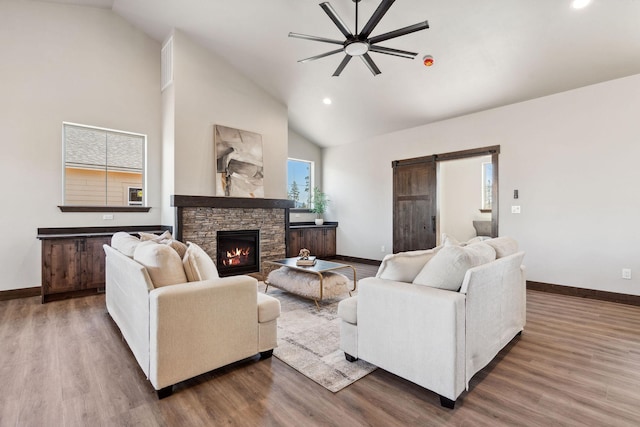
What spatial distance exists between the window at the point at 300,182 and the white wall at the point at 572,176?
342cm

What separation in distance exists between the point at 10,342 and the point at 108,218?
248 cm

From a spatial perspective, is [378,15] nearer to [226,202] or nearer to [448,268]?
[448,268]

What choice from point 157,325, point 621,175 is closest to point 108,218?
point 157,325

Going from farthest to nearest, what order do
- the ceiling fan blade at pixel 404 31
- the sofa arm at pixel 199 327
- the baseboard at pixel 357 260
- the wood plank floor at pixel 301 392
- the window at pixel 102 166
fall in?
the baseboard at pixel 357 260 → the window at pixel 102 166 → the ceiling fan blade at pixel 404 31 → the sofa arm at pixel 199 327 → the wood plank floor at pixel 301 392

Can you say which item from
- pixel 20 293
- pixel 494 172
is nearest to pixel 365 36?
pixel 494 172

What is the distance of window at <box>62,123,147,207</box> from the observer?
4695mm

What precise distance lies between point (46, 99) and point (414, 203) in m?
6.27

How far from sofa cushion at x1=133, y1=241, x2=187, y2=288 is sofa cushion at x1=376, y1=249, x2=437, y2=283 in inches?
57.9

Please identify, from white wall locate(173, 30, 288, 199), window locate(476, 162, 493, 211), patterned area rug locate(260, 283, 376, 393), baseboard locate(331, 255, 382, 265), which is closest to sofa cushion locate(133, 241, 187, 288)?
patterned area rug locate(260, 283, 376, 393)

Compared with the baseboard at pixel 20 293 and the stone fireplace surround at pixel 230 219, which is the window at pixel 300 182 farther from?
the baseboard at pixel 20 293

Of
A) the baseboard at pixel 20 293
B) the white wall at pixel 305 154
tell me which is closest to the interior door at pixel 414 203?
the white wall at pixel 305 154

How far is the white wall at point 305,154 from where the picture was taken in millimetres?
7562

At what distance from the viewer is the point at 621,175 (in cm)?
406

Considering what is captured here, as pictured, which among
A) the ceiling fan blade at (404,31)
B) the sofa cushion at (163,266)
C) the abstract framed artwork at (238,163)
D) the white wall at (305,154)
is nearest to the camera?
the sofa cushion at (163,266)
